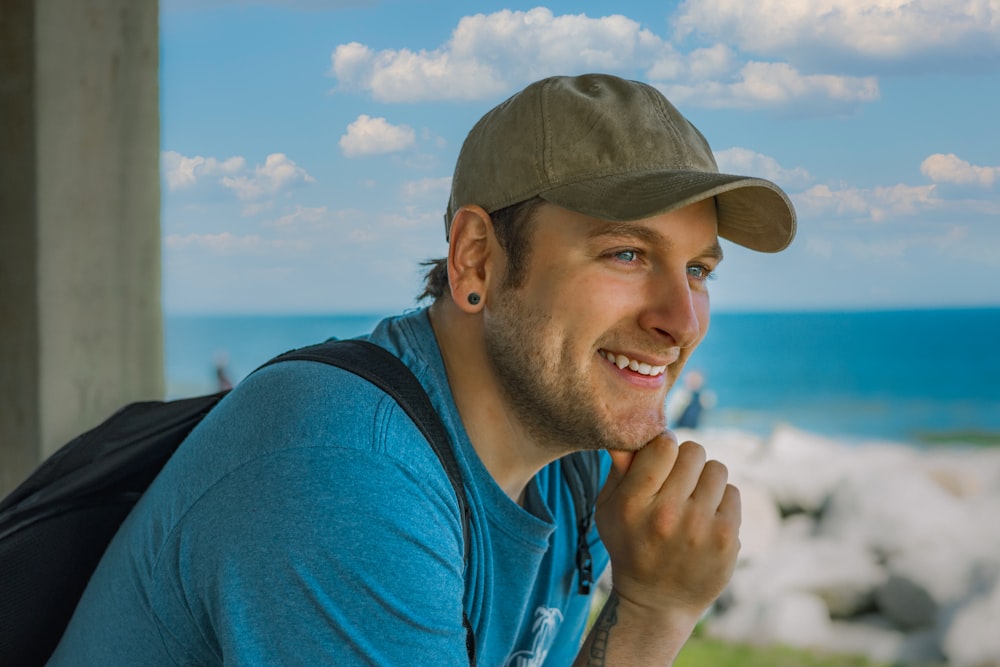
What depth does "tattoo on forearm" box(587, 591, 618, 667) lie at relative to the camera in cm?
121

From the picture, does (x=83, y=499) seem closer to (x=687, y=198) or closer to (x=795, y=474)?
(x=687, y=198)

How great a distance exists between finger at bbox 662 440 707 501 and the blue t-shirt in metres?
0.24

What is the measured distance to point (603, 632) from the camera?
1229 mm

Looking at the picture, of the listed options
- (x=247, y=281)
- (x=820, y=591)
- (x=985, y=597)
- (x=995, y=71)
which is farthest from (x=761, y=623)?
(x=247, y=281)

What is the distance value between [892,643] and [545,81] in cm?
415

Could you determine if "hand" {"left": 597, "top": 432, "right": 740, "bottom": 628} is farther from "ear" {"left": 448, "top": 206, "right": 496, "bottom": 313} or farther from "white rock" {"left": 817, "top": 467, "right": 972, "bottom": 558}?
"white rock" {"left": 817, "top": 467, "right": 972, "bottom": 558}

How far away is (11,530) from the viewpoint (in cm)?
102

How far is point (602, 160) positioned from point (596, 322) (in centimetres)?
18

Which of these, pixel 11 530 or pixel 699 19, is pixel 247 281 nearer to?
pixel 699 19

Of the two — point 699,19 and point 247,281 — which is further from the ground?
point 699,19

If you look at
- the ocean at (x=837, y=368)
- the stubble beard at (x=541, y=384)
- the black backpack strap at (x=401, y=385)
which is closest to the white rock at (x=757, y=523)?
the stubble beard at (x=541, y=384)

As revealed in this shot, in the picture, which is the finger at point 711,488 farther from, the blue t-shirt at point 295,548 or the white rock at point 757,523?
the white rock at point 757,523

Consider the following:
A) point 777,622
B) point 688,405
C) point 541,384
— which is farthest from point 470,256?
point 688,405

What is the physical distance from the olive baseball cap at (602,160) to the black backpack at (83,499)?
0.89 feet
